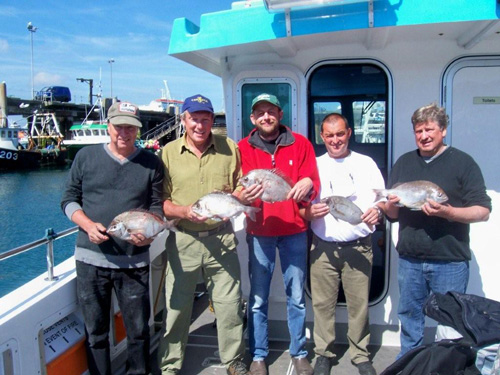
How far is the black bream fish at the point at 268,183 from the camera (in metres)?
2.94

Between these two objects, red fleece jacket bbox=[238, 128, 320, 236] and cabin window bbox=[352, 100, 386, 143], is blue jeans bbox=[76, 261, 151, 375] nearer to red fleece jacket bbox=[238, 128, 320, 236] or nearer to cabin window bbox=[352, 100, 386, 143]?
red fleece jacket bbox=[238, 128, 320, 236]

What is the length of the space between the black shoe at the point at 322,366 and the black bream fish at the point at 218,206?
157 cm

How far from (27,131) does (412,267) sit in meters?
54.2

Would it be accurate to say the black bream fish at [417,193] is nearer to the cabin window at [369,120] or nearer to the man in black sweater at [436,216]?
the man in black sweater at [436,216]

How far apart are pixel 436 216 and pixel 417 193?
0.33 m

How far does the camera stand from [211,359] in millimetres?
3844

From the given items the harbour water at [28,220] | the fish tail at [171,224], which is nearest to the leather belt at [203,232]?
the fish tail at [171,224]

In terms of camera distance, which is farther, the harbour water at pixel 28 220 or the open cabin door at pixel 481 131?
the harbour water at pixel 28 220

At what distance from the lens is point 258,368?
3.51m

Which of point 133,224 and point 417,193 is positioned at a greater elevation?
point 417,193

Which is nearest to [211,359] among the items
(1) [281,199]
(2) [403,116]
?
(1) [281,199]

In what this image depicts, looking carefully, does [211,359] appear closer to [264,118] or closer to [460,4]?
[264,118]

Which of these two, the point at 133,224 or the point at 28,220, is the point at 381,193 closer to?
the point at 133,224

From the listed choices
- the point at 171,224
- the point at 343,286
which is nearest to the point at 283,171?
the point at 171,224
